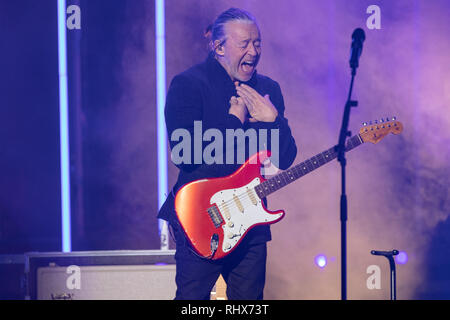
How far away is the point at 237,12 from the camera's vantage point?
9.29ft

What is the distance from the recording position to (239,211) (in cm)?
262

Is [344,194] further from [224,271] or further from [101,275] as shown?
[101,275]

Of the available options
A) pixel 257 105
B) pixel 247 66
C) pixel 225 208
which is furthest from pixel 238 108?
pixel 225 208

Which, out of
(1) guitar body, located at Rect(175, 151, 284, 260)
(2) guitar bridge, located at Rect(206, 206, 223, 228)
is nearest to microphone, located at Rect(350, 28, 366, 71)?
(1) guitar body, located at Rect(175, 151, 284, 260)

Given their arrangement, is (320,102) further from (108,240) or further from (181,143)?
(108,240)

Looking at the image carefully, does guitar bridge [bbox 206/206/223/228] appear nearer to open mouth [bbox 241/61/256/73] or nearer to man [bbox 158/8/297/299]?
man [bbox 158/8/297/299]

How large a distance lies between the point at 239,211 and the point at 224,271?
0.33 metres

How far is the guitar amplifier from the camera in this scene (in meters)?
3.40

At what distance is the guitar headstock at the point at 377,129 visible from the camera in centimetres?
282

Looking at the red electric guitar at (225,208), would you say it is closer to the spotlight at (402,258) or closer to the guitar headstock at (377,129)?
the guitar headstock at (377,129)

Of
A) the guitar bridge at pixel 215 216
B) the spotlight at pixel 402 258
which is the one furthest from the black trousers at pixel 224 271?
the spotlight at pixel 402 258

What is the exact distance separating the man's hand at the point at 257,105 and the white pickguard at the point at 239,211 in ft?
1.16
